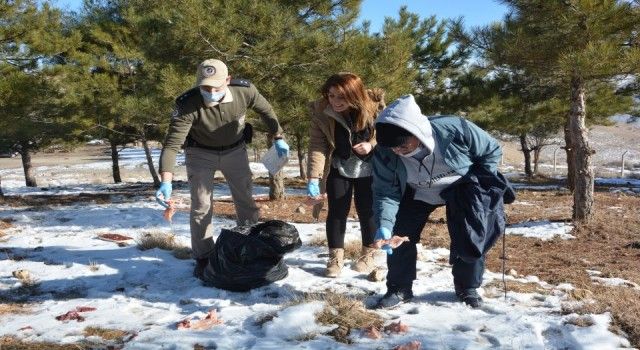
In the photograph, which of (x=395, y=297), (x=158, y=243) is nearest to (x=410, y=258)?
(x=395, y=297)

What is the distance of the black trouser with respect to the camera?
4031 mm

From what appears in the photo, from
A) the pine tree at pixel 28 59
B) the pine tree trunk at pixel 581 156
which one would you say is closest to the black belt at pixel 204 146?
the pine tree trunk at pixel 581 156

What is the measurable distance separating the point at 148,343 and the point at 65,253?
266 cm

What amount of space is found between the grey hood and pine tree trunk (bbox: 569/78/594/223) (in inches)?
196

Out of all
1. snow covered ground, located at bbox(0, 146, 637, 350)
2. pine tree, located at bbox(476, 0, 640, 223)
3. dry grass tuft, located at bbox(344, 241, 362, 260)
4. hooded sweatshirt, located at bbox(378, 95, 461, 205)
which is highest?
pine tree, located at bbox(476, 0, 640, 223)

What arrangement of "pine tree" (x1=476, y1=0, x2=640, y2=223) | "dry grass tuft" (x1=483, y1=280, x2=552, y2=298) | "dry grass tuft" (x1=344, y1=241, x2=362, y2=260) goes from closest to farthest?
"dry grass tuft" (x1=483, y1=280, x2=552, y2=298)
"dry grass tuft" (x1=344, y1=241, x2=362, y2=260)
"pine tree" (x1=476, y1=0, x2=640, y2=223)

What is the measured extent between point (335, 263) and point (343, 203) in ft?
1.56

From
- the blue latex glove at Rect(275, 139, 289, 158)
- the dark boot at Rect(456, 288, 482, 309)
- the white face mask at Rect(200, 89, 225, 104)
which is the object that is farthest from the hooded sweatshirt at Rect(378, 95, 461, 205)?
the white face mask at Rect(200, 89, 225, 104)

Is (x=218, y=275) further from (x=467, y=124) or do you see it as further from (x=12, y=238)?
(x=12, y=238)

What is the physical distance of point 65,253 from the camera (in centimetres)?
507

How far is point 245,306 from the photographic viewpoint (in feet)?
11.3

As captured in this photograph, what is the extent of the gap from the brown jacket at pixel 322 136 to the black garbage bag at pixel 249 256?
1.62 feet

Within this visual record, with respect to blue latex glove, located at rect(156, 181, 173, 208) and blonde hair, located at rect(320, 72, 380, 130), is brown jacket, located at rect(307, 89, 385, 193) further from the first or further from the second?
blue latex glove, located at rect(156, 181, 173, 208)

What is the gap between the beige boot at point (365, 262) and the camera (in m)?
4.17
